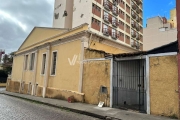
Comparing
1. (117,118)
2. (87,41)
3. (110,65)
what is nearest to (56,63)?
(87,41)

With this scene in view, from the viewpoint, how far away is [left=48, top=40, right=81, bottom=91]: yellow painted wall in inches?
476

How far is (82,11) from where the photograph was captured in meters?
29.7

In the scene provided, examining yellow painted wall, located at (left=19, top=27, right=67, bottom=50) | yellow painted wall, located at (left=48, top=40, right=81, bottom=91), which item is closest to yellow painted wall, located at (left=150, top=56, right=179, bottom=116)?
yellow painted wall, located at (left=48, top=40, right=81, bottom=91)

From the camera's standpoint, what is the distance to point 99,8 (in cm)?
3067

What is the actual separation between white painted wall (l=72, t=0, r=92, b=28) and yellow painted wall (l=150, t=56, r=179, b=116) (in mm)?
21516

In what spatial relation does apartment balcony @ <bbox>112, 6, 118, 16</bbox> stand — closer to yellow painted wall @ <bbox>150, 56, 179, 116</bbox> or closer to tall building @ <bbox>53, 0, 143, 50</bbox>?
tall building @ <bbox>53, 0, 143, 50</bbox>

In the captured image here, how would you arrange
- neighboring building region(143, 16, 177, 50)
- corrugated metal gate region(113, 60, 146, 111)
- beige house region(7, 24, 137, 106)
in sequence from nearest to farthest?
corrugated metal gate region(113, 60, 146, 111) → beige house region(7, 24, 137, 106) → neighboring building region(143, 16, 177, 50)

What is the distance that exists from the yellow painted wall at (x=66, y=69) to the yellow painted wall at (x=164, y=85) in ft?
18.6

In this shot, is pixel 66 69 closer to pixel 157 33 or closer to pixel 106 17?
pixel 106 17

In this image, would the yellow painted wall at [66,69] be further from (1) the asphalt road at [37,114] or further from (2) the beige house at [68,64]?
(1) the asphalt road at [37,114]

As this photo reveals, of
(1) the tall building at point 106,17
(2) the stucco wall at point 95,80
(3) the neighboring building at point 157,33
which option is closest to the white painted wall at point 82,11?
(1) the tall building at point 106,17

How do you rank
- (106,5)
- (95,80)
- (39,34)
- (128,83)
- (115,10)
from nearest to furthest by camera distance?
(128,83), (95,80), (39,34), (106,5), (115,10)

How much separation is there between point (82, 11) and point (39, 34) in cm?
1254

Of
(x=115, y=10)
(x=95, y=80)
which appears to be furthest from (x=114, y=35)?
(x=95, y=80)
